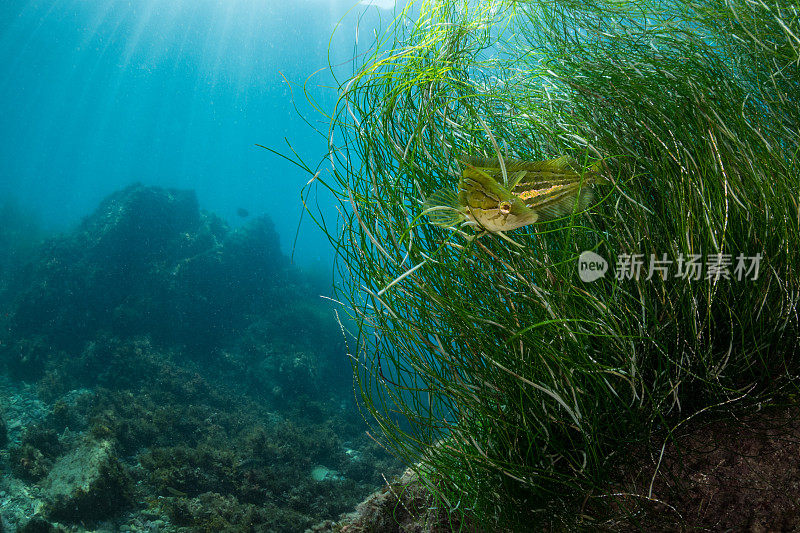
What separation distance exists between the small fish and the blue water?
3741cm

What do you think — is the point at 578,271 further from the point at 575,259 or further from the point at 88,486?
the point at 88,486

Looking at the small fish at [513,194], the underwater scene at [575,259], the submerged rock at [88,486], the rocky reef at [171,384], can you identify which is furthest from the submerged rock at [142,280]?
the small fish at [513,194]

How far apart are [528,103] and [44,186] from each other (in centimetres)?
9727

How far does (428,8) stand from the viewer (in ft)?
4.74

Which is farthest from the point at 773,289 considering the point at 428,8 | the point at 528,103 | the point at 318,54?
the point at 318,54

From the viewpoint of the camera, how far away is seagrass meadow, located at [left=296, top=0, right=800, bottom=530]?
0.94m

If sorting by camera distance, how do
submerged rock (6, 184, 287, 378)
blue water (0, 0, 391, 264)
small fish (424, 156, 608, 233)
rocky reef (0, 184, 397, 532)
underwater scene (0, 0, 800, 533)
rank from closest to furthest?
small fish (424, 156, 608, 233)
underwater scene (0, 0, 800, 533)
rocky reef (0, 184, 397, 532)
submerged rock (6, 184, 287, 378)
blue water (0, 0, 391, 264)

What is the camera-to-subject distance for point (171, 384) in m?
11.1

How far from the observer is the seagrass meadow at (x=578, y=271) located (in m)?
0.94

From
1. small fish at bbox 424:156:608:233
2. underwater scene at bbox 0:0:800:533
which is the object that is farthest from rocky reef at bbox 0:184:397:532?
small fish at bbox 424:156:608:233

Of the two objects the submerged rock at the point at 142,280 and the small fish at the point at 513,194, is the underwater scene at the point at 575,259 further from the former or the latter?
the submerged rock at the point at 142,280

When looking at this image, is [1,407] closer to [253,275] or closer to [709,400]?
[253,275]

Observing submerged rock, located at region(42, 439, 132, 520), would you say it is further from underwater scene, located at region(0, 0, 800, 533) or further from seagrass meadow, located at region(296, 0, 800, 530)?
seagrass meadow, located at region(296, 0, 800, 530)

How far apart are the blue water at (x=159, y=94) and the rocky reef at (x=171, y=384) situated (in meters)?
21.2
